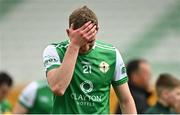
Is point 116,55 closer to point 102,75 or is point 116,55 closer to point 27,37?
point 102,75

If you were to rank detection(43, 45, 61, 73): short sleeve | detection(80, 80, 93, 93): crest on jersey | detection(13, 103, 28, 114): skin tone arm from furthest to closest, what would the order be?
1. detection(13, 103, 28, 114): skin tone arm
2. detection(80, 80, 93, 93): crest on jersey
3. detection(43, 45, 61, 73): short sleeve

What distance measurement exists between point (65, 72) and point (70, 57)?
0.34 feet

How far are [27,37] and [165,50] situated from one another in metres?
2.67

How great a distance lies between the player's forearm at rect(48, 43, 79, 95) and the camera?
15.5 feet

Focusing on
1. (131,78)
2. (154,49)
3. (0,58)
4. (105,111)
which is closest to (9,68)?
(0,58)

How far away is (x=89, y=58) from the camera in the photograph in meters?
5.04

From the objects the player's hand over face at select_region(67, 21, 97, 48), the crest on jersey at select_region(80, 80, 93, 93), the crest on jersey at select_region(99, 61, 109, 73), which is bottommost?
the crest on jersey at select_region(80, 80, 93, 93)

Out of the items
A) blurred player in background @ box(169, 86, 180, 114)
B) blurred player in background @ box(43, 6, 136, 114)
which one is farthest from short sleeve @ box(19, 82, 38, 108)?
blurred player in background @ box(43, 6, 136, 114)

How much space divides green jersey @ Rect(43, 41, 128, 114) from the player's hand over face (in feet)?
0.89

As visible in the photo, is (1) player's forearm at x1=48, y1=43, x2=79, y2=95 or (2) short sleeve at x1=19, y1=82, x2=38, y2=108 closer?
(1) player's forearm at x1=48, y1=43, x2=79, y2=95

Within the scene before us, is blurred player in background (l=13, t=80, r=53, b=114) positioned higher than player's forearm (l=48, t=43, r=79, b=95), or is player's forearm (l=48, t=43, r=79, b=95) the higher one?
player's forearm (l=48, t=43, r=79, b=95)

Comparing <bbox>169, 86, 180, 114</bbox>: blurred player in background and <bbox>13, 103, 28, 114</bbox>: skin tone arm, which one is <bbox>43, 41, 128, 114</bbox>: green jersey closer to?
<bbox>169, 86, 180, 114</bbox>: blurred player in background

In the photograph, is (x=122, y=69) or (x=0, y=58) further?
(x=0, y=58)

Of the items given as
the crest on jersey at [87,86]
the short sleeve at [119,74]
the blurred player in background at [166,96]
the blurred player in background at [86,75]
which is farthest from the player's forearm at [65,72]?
the blurred player in background at [166,96]
